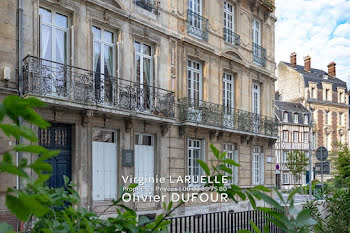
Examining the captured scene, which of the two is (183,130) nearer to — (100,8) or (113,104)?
(113,104)

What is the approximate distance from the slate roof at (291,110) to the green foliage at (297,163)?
16.0 ft

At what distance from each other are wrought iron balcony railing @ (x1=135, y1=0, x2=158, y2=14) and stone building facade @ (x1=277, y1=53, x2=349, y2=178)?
40106 mm

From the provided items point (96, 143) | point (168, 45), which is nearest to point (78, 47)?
point (96, 143)

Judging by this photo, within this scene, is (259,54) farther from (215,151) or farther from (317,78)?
(317,78)

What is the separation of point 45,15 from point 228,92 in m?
9.69

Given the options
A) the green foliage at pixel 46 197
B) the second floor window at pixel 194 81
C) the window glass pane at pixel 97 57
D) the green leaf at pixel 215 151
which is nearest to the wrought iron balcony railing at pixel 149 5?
the window glass pane at pixel 97 57

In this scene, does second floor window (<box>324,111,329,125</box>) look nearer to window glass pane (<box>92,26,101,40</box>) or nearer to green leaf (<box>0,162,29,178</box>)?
window glass pane (<box>92,26,101,40</box>)

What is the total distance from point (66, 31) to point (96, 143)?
3.55 metres

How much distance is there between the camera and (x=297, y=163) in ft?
155

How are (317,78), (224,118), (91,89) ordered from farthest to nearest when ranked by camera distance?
1. (317,78)
2. (224,118)
3. (91,89)

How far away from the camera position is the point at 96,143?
12.2 metres

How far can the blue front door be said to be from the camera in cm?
1109

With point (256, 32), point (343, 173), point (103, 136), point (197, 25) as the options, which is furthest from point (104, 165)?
point (256, 32)

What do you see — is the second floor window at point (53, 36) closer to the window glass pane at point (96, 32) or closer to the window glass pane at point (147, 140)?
the window glass pane at point (96, 32)
